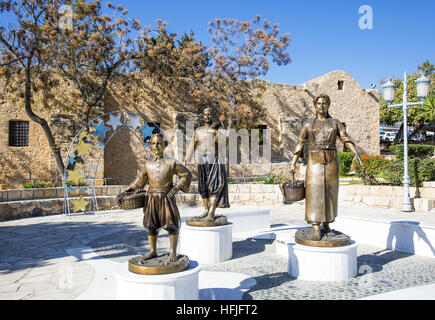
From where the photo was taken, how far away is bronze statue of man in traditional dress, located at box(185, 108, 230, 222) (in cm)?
555

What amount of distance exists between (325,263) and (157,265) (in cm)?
213

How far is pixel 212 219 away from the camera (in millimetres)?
5402

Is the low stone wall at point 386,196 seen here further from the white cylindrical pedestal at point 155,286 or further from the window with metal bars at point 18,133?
the window with metal bars at point 18,133

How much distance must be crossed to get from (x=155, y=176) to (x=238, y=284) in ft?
5.78

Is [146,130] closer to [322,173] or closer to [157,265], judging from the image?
[322,173]

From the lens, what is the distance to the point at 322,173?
425cm

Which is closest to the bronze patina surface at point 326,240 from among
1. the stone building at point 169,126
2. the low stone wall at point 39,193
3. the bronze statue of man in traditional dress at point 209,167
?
the bronze statue of man in traditional dress at point 209,167

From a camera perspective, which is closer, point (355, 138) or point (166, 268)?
point (166, 268)

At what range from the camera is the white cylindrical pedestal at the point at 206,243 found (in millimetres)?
5187

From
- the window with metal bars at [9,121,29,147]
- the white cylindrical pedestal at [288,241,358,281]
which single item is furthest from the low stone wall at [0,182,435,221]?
the white cylindrical pedestal at [288,241,358,281]

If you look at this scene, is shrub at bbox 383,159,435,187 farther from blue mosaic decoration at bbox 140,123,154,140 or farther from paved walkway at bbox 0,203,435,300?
blue mosaic decoration at bbox 140,123,154,140
